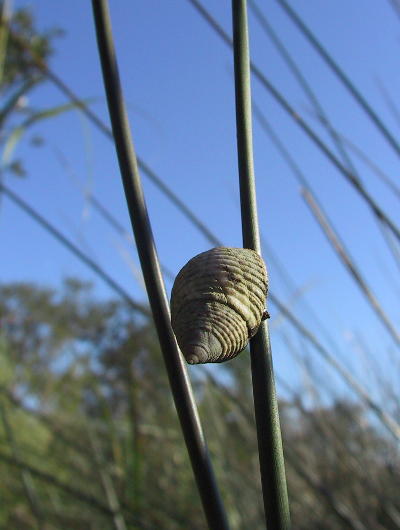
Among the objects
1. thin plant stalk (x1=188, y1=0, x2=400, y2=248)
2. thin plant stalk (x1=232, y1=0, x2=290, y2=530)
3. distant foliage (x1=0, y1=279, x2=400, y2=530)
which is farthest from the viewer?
distant foliage (x1=0, y1=279, x2=400, y2=530)

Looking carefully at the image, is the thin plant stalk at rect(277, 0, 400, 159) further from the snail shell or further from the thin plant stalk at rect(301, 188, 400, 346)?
the snail shell

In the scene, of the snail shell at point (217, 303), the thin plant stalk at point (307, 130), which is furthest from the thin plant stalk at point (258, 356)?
the thin plant stalk at point (307, 130)

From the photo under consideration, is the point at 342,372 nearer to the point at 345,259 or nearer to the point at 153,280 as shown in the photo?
the point at 345,259

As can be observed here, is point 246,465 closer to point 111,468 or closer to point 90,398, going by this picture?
point 111,468

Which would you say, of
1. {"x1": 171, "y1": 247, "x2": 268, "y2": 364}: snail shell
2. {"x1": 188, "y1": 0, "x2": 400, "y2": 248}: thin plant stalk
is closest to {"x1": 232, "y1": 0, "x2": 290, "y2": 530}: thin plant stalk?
{"x1": 171, "y1": 247, "x2": 268, "y2": 364}: snail shell

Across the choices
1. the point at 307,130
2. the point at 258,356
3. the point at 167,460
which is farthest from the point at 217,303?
the point at 167,460

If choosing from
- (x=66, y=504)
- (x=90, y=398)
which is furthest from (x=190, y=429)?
(x=90, y=398)

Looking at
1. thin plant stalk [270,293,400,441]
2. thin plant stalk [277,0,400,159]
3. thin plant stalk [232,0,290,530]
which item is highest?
thin plant stalk [277,0,400,159]
